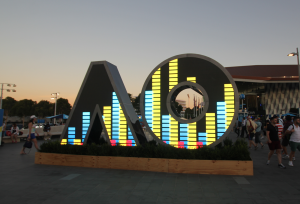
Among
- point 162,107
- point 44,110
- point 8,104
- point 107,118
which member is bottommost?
point 107,118

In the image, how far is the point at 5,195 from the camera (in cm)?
570

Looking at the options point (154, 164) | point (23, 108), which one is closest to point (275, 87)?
point (154, 164)

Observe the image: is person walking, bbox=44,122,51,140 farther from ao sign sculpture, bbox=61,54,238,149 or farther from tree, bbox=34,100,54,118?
tree, bbox=34,100,54,118

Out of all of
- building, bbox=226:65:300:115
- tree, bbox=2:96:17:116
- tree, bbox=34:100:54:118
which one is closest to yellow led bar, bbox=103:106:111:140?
building, bbox=226:65:300:115

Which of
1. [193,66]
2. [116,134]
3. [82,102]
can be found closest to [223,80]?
[193,66]

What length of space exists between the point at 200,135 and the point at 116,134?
3.32 meters

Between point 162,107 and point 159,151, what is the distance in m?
2.02

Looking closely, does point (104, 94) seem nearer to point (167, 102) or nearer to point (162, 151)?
point (167, 102)

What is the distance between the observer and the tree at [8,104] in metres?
78.4

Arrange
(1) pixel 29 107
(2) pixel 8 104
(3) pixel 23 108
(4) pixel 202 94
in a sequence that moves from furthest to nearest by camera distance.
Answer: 1. (2) pixel 8 104
2. (1) pixel 29 107
3. (3) pixel 23 108
4. (4) pixel 202 94

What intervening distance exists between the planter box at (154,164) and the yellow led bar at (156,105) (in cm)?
172

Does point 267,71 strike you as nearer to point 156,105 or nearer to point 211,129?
point 211,129

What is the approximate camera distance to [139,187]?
6.29 meters

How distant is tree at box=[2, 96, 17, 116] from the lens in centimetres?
7844
